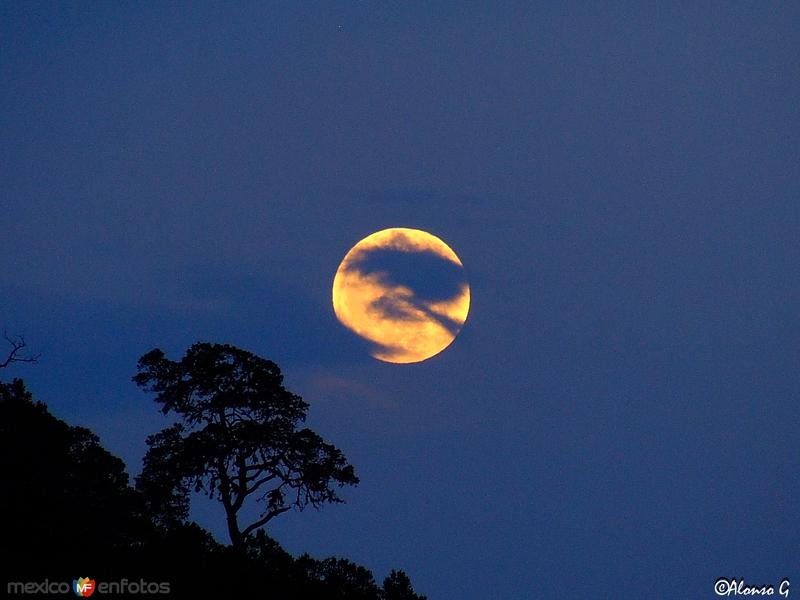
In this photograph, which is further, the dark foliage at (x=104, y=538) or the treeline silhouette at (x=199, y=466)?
the treeline silhouette at (x=199, y=466)

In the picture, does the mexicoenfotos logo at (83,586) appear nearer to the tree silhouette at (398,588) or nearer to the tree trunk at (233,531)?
the tree trunk at (233,531)

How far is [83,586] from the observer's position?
1234 inches

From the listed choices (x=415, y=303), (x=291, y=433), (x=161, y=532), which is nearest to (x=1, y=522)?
(x=161, y=532)

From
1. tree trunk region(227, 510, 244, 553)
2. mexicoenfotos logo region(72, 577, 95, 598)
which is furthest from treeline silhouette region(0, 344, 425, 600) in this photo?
mexicoenfotos logo region(72, 577, 95, 598)

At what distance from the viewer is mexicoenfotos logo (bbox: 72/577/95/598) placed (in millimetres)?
30844

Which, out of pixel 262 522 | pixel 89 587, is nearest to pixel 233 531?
pixel 262 522

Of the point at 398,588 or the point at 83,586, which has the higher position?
the point at 398,588

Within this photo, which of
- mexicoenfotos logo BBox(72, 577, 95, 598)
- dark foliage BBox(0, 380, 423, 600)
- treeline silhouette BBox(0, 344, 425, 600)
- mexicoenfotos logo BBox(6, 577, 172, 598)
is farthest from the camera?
treeline silhouette BBox(0, 344, 425, 600)

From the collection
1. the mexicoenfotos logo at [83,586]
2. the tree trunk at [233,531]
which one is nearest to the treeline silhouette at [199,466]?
the tree trunk at [233,531]

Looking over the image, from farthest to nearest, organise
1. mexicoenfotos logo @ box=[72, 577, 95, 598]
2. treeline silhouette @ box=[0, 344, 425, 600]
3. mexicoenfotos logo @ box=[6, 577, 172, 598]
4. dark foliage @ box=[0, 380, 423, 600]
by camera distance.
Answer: treeline silhouette @ box=[0, 344, 425, 600] < dark foliage @ box=[0, 380, 423, 600] < mexicoenfotos logo @ box=[72, 577, 95, 598] < mexicoenfotos logo @ box=[6, 577, 172, 598]

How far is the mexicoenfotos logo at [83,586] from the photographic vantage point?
30.8 m

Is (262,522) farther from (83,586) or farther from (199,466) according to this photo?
(83,586)

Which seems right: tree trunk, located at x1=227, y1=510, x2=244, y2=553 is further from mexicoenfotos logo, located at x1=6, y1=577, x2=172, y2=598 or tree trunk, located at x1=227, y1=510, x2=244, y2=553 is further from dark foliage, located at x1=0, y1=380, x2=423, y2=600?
mexicoenfotos logo, located at x1=6, y1=577, x2=172, y2=598

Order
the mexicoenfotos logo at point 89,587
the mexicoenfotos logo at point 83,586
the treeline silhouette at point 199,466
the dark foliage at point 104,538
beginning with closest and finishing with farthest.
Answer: the mexicoenfotos logo at point 89,587
the mexicoenfotos logo at point 83,586
the dark foliage at point 104,538
the treeline silhouette at point 199,466
